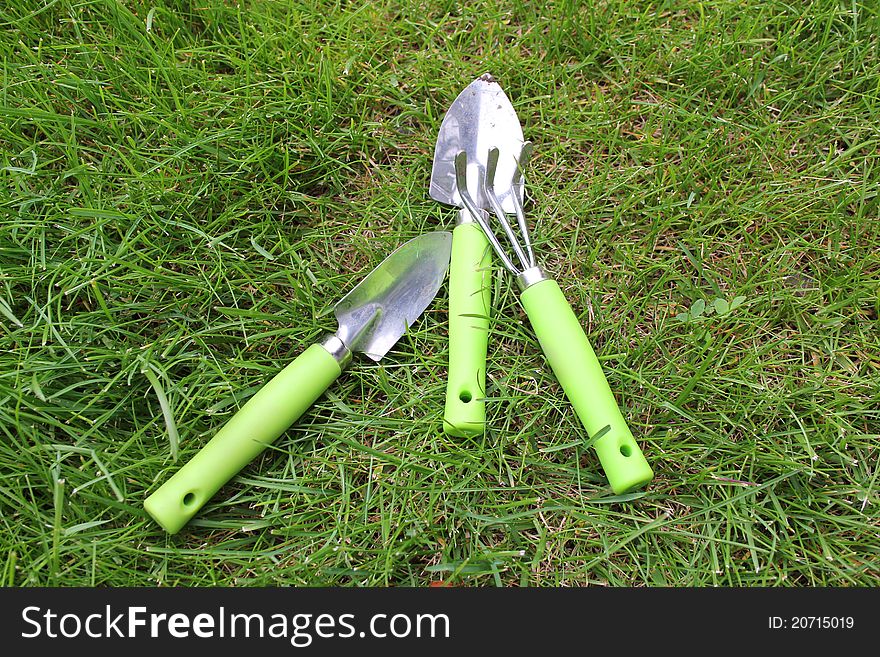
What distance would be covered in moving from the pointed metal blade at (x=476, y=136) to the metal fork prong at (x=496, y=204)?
0.04 m

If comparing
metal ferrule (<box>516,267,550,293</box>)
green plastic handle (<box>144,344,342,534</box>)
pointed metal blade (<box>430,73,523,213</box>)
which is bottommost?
green plastic handle (<box>144,344,342,534</box>)

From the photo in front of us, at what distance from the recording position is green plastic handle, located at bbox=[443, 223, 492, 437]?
1.10 m

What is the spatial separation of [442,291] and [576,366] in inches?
11.4

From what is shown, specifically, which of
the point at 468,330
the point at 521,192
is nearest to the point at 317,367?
the point at 468,330

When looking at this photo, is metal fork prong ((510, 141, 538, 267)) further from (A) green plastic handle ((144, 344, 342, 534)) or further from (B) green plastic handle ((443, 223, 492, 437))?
(A) green plastic handle ((144, 344, 342, 534))

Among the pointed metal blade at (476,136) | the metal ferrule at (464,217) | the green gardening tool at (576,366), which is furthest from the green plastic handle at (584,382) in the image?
the pointed metal blade at (476,136)

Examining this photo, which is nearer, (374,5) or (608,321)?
(608,321)

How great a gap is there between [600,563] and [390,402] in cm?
44

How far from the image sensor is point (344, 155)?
1.32 metres

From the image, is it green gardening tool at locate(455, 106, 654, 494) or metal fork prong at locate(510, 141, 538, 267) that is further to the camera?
metal fork prong at locate(510, 141, 538, 267)

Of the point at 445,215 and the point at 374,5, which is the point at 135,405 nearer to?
the point at 445,215

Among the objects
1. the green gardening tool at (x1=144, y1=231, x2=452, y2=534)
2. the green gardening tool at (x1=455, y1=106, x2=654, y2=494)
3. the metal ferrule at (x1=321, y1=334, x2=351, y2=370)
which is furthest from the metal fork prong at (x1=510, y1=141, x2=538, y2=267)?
the metal ferrule at (x1=321, y1=334, x2=351, y2=370)
